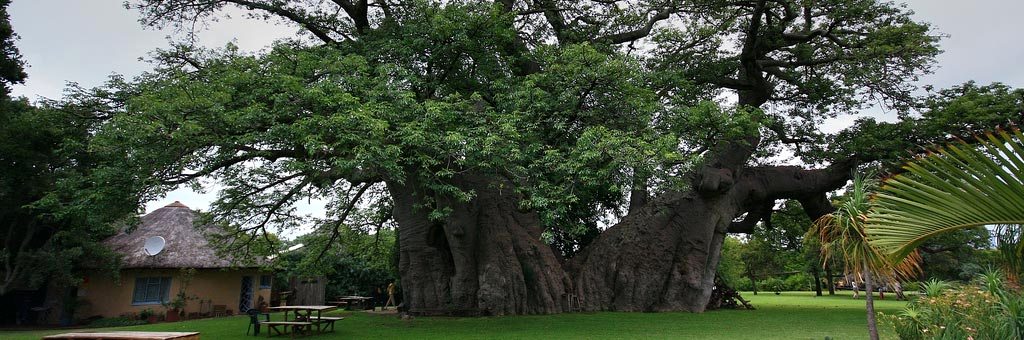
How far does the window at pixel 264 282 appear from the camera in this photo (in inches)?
884

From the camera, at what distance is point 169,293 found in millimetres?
19000

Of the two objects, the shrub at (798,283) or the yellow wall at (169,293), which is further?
the shrub at (798,283)

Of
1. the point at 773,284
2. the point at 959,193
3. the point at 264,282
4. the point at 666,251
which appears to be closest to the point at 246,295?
the point at 264,282

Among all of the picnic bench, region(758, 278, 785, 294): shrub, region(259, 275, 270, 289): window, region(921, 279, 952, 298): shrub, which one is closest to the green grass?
region(921, 279, 952, 298): shrub

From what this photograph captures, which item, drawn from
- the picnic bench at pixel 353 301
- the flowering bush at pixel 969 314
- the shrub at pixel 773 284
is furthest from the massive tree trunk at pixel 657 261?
the shrub at pixel 773 284

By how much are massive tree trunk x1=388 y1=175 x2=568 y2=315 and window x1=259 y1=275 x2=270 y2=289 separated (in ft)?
35.1

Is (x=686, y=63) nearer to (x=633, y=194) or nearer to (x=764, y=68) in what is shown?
(x=764, y=68)

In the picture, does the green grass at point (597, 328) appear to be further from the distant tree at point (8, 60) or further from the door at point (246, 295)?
the door at point (246, 295)

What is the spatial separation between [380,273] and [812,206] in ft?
54.4

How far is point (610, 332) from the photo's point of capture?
405 inches

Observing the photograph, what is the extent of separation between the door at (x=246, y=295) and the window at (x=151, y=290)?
279 cm

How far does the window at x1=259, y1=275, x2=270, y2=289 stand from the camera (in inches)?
884

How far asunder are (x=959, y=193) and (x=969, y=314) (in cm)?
464

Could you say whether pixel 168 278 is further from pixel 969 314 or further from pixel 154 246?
pixel 969 314
